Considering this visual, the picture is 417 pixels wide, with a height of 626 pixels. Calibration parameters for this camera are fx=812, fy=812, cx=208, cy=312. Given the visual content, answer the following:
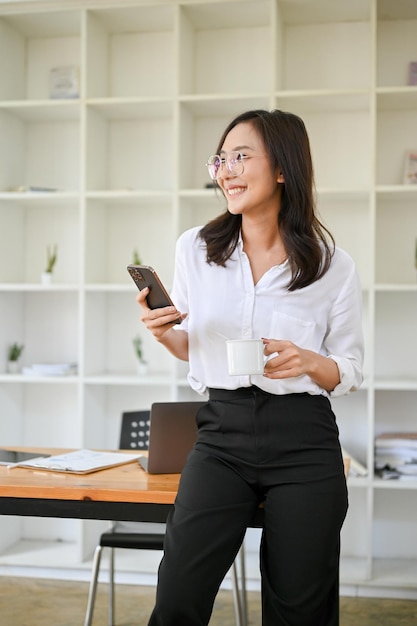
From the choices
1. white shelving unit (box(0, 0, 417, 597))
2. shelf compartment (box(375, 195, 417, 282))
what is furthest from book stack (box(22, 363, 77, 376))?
shelf compartment (box(375, 195, 417, 282))

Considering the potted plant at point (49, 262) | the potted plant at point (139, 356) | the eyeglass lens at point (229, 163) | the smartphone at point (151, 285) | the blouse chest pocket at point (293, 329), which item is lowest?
the potted plant at point (139, 356)

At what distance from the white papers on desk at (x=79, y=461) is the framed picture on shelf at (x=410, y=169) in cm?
210

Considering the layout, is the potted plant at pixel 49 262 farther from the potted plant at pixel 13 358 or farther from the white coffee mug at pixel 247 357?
the white coffee mug at pixel 247 357

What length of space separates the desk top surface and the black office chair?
61cm

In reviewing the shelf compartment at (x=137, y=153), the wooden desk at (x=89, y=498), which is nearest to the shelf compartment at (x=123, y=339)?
the shelf compartment at (x=137, y=153)

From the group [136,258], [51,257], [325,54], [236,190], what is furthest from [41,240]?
[236,190]

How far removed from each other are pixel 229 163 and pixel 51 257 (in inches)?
93.6

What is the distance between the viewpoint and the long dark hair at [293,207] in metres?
2.05

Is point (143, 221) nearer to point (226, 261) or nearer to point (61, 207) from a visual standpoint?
point (61, 207)

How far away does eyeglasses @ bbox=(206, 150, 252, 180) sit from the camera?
204 centimetres

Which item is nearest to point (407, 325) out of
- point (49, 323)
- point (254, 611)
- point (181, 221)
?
point (181, 221)

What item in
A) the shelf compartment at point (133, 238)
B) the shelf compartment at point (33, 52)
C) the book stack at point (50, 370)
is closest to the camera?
the book stack at point (50, 370)

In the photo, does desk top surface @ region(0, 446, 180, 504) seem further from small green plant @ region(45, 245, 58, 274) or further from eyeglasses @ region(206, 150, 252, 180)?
small green plant @ region(45, 245, 58, 274)

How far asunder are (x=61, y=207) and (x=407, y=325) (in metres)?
1.87
